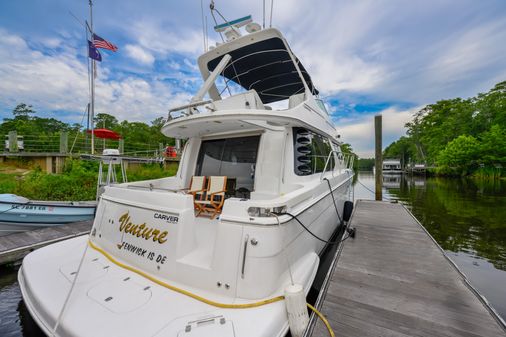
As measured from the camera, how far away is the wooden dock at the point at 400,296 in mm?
2135

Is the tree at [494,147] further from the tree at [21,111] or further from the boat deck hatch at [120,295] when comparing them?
the tree at [21,111]

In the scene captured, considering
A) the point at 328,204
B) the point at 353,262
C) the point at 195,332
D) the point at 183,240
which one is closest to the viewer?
the point at 195,332

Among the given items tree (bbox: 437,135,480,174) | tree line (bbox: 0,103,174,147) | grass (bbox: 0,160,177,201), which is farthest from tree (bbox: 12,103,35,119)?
tree (bbox: 437,135,480,174)

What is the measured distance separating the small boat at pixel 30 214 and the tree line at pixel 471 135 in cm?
3654

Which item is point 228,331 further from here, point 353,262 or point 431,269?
point 431,269

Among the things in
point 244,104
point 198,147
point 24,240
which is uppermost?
point 244,104

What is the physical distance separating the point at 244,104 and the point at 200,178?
57.6 inches

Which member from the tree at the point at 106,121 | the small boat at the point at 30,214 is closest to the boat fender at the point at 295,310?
the small boat at the point at 30,214

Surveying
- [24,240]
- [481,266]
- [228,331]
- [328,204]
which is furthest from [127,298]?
[481,266]

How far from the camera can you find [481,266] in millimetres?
5137

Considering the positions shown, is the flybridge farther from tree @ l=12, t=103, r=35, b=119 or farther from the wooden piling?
tree @ l=12, t=103, r=35, b=119

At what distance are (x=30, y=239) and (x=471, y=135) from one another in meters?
45.0

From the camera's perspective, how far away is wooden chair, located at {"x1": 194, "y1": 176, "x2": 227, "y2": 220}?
11.6 feet

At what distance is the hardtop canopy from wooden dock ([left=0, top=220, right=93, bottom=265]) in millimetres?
4577
